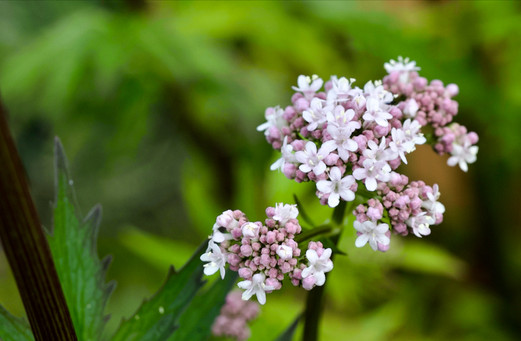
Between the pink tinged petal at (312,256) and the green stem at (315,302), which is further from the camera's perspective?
the green stem at (315,302)

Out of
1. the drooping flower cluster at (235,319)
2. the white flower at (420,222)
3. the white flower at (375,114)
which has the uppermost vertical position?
the white flower at (375,114)

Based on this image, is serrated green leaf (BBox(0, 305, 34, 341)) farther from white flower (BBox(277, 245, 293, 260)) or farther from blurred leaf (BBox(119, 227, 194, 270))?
blurred leaf (BBox(119, 227, 194, 270))

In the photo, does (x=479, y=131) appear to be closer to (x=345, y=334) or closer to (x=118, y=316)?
(x=345, y=334)

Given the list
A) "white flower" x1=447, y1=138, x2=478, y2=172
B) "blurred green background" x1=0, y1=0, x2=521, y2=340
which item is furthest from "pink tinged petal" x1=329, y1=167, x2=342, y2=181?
"blurred green background" x1=0, y1=0, x2=521, y2=340

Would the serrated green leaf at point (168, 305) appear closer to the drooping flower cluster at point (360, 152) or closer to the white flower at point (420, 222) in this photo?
the drooping flower cluster at point (360, 152)

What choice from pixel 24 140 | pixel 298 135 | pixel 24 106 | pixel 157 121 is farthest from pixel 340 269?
pixel 24 140

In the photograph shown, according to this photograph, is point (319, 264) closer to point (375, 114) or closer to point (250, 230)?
point (250, 230)

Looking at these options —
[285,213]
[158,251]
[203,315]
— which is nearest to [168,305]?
[203,315]

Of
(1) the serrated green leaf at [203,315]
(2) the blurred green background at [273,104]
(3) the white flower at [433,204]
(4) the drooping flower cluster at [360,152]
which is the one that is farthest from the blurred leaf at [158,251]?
(3) the white flower at [433,204]
